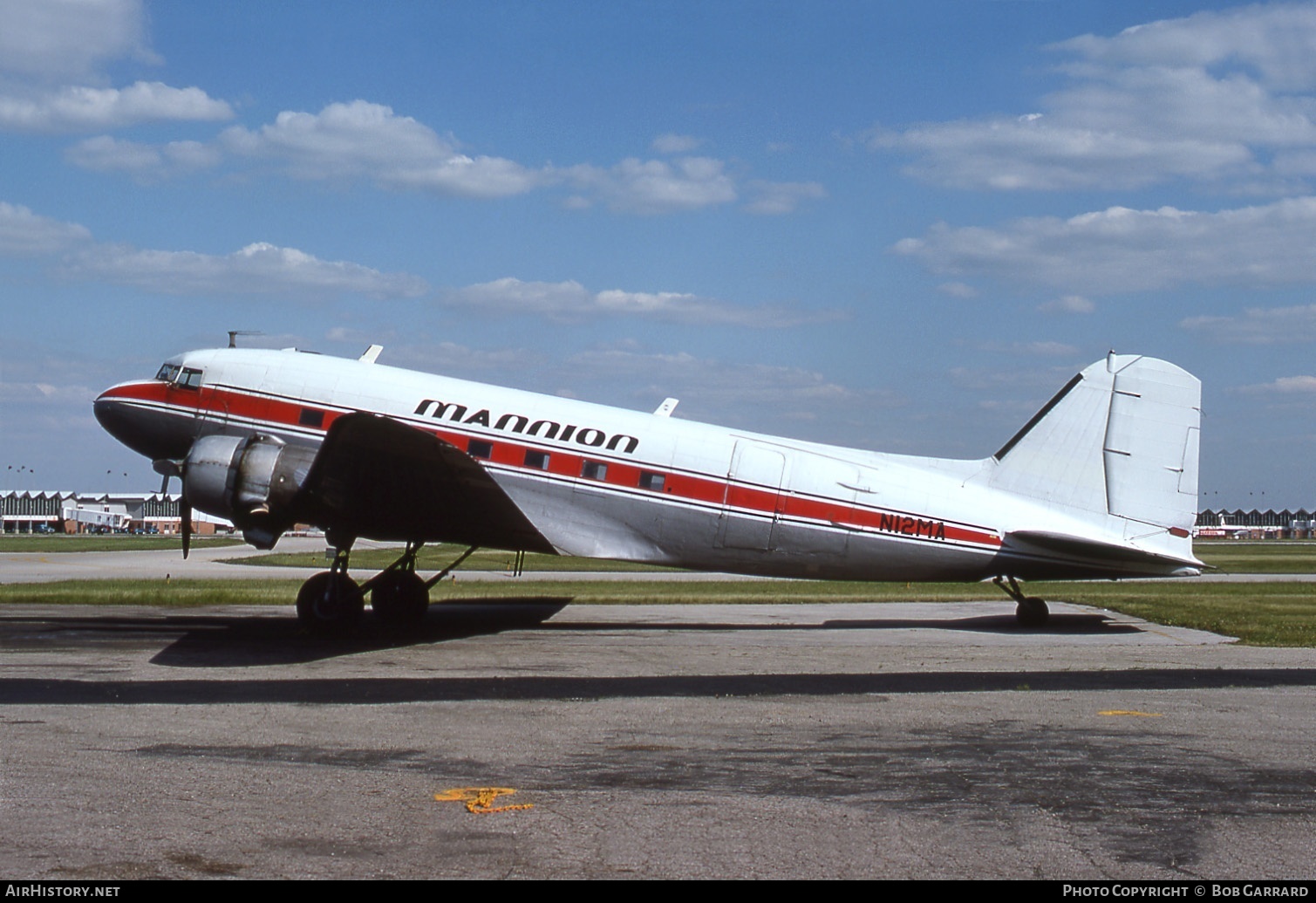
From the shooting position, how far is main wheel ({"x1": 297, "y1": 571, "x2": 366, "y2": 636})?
17109 mm

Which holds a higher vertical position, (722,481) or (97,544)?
(722,481)

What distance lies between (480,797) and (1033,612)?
15.0m

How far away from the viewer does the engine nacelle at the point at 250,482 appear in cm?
1552

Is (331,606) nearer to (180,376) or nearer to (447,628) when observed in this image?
(447,628)

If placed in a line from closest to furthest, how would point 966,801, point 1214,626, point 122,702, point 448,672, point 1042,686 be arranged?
point 966,801
point 122,702
point 1042,686
point 448,672
point 1214,626

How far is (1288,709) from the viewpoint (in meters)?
11.0

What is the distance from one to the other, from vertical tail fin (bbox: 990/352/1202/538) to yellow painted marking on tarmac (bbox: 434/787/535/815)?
1386 centimetres

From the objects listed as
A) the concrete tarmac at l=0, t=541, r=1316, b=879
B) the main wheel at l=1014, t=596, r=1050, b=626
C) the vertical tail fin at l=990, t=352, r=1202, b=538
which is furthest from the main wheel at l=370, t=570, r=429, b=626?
the main wheel at l=1014, t=596, r=1050, b=626

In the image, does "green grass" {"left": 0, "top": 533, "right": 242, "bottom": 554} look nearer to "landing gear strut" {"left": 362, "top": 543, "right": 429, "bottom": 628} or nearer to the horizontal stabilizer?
"landing gear strut" {"left": 362, "top": 543, "right": 429, "bottom": 628}

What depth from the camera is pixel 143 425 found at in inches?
754

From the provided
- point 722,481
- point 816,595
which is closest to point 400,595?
point 722,481

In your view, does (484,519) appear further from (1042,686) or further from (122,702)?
(1042,686)
